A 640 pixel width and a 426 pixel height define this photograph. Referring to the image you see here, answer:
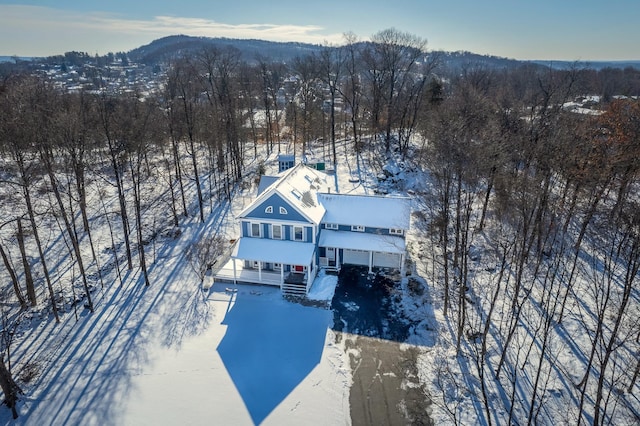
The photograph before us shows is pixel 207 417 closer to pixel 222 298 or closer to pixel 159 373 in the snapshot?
pixel 159 373

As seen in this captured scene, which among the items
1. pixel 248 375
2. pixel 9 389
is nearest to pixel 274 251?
pixel 248 375

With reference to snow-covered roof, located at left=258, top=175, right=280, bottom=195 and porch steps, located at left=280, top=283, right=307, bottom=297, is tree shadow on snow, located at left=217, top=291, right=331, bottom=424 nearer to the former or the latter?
porch steps, located at left=280, top=283, right=307, bottom=297

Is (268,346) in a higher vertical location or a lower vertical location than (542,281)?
lower

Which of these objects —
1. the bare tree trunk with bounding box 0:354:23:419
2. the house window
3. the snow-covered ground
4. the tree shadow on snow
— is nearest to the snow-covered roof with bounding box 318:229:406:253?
the snow-covered ground

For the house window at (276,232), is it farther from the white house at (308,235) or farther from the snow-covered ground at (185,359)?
the snow-covered ground at (185,359)

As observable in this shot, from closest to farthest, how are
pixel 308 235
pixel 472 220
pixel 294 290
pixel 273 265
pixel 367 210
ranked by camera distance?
pixel 294 290 → pixel 308 235 → pixel 273 265 → pixel 367 210 → pixel 472 220

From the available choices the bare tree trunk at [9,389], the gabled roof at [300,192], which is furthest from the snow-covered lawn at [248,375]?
the gabled roof at [300,192]

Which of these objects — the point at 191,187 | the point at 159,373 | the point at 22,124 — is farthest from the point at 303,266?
the point at 191,187

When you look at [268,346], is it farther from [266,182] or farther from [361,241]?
[266,182]
